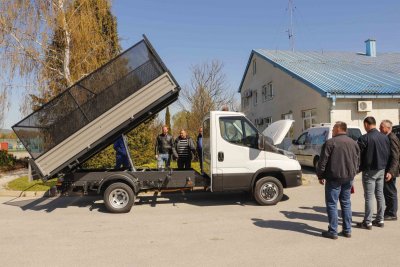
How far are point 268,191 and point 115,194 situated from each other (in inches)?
133

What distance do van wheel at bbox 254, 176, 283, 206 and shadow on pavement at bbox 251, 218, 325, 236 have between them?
3.81 feet

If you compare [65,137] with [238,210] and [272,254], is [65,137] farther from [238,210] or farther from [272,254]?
[272,254]

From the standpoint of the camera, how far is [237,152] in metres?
7.20

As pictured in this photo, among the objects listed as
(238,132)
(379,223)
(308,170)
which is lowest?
(379,223)

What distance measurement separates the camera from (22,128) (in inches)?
270

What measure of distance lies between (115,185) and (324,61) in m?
18.4

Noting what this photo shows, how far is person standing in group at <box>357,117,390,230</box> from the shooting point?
17.9 ft

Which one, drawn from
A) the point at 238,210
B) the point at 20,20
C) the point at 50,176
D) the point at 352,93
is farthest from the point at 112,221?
the point at 352,93

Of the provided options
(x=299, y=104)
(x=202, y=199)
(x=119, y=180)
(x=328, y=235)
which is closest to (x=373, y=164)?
(x=328, y=235)

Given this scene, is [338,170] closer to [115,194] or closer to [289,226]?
[289,226]

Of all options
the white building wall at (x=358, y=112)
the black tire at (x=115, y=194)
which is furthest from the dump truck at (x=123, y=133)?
the white building wall at (x=358, y=112)

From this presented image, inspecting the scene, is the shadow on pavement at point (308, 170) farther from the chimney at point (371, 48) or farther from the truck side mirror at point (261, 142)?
the chimney at point (371, 48)

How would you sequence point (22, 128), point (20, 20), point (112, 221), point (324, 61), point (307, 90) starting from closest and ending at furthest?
1. point (112, 221)
2. point (22, 128)
3. point (20, 20)
4. point (307, 90)
5. point (324, 61)

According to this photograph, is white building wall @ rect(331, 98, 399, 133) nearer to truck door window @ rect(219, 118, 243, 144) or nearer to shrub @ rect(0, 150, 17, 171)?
truck door window @ rect(219, 118, 243, 144)
